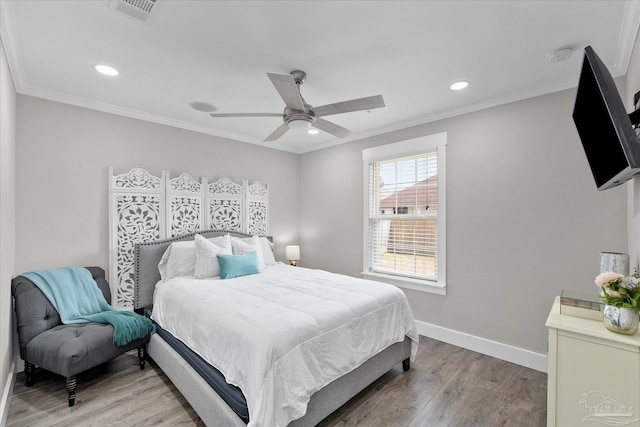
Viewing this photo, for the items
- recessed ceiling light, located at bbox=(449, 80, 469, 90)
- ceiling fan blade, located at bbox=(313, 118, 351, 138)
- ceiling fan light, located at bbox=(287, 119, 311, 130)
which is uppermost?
recessed ceiling light, located at bbox=(449, 80, 469, 90)

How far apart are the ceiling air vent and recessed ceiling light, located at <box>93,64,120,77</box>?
2.80 feet

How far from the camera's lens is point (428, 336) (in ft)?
11.6

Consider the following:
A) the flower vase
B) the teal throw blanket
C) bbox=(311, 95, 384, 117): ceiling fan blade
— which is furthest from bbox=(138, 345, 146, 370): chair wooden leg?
the flower vase

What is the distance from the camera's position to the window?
3.48 m

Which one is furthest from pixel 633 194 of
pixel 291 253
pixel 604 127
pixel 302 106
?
pixel 291 253

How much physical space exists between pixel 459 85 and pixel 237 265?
115 inches

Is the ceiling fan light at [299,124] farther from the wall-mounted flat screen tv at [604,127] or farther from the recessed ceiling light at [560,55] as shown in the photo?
the recessed ceiling light at [560,55]

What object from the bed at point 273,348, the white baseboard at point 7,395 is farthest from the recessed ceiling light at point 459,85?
the white baseboard at point 7,395

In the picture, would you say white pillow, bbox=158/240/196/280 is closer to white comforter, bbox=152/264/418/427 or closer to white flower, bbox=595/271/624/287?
white comforter, bbox=152/264/418/427

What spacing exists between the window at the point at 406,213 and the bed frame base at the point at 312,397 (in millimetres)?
1158

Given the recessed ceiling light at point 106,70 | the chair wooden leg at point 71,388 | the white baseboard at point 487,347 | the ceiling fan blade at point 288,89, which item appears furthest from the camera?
the white baseboard at point 487,347

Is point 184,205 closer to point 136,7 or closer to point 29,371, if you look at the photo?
point 29,371

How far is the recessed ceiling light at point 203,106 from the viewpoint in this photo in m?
3.13

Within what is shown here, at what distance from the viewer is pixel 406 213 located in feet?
12.5
